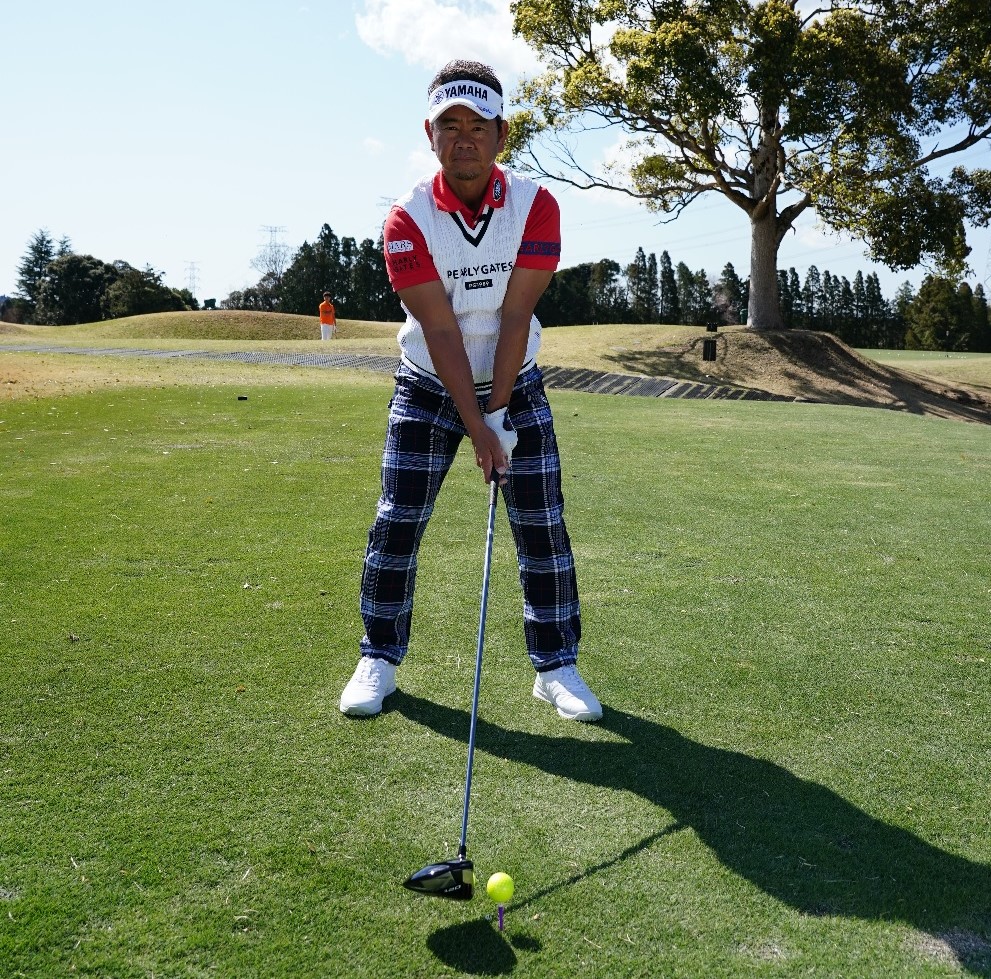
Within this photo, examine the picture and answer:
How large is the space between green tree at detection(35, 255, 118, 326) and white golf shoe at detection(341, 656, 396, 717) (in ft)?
193

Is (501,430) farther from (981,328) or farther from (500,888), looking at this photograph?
(981,328)

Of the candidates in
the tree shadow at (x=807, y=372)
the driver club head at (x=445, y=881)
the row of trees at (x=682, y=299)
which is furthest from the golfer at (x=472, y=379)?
the row of trees at (x=682, y=299)

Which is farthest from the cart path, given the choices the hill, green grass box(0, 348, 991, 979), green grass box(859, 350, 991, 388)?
green grass box(0, 348, 991, 979)

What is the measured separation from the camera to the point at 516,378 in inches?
141

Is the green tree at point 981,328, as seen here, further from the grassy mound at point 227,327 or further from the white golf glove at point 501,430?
the white golf glove at point 501,430

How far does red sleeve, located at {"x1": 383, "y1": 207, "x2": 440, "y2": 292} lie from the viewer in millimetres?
3396

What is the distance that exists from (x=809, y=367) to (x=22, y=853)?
23959 mm

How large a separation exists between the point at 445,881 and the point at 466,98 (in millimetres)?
2449

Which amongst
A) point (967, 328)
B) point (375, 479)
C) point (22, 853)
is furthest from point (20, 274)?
point (22, 853)

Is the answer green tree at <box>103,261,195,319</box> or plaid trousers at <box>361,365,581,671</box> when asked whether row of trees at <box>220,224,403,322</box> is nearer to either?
green tree at <box>103,261,195,319</box>

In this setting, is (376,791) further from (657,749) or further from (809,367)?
(809,367)

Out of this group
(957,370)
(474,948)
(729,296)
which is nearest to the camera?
(474,948)

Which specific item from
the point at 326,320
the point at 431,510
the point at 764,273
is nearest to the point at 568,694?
the point at 431,510

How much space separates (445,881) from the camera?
7.88 feet
